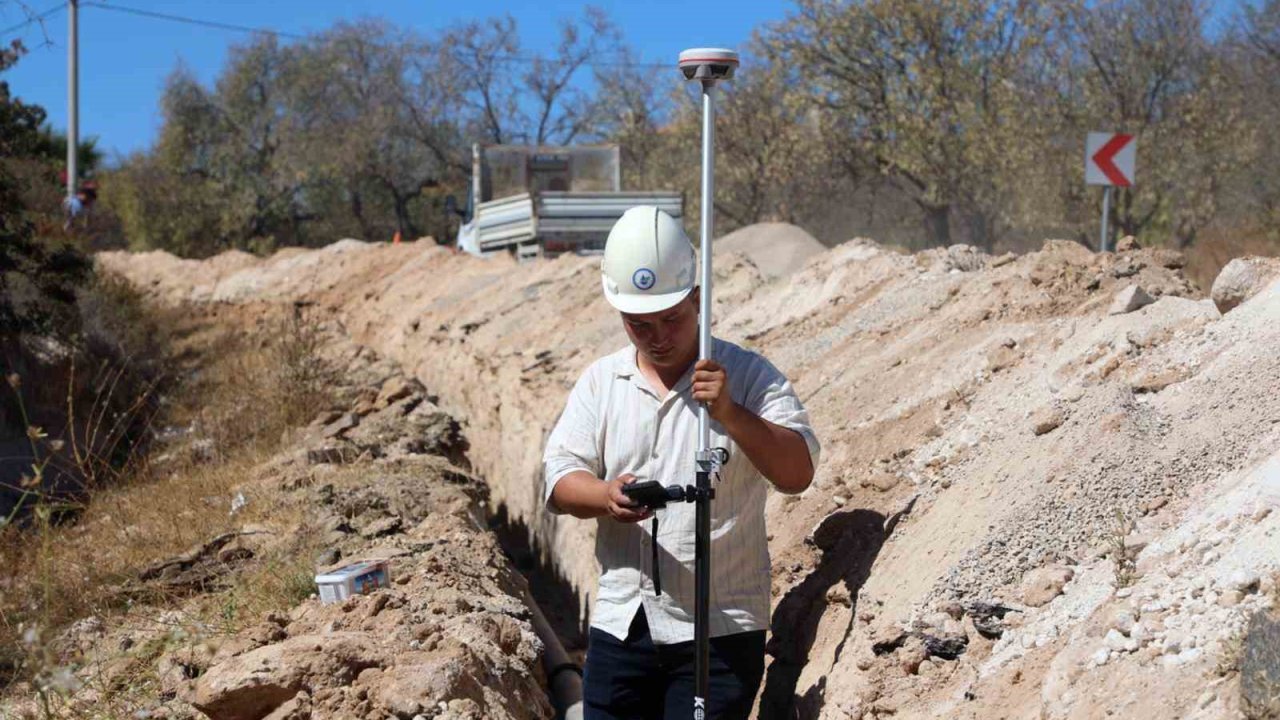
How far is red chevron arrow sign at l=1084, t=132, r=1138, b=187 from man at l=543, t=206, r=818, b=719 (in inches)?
396

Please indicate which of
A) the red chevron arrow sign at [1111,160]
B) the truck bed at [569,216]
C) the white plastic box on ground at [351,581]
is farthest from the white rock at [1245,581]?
the truck bed at [569,216]

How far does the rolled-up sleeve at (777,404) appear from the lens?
3.70 metres

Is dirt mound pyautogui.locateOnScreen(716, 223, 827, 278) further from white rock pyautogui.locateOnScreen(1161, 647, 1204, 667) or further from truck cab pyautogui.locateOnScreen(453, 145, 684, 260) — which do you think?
white rock pyautogui.locateOnScreen(1161, 647, 1204, 667)

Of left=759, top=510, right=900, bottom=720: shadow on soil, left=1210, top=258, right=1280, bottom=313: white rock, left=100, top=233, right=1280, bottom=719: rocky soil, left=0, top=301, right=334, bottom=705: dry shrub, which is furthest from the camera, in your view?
left=0, top=301, right=334, bottom=705: dry shrub

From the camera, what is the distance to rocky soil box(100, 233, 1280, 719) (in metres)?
3.25

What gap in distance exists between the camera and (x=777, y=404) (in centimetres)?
373

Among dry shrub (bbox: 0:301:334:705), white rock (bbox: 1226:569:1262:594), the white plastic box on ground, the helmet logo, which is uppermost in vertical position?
the helmet logo

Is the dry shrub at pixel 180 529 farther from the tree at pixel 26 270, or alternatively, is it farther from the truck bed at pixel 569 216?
the truck bed at pixel 569 216

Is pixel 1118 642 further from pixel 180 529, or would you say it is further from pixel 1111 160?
pixel 1111 160

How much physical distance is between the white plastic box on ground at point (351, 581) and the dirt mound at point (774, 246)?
10.0 meters

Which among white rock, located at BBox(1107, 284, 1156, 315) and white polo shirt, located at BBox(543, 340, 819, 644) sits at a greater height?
white rock, located at BBox(1107, 284, 1156, 315)

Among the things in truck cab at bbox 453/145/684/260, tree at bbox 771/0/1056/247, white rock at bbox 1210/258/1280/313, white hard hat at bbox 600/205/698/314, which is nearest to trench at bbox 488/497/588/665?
white hard hat at bbox 600/205/698/314

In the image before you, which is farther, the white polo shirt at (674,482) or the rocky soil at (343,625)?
the rocky soil at (343,625)

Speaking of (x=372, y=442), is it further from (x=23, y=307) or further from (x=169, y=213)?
(x=169, y=213)
